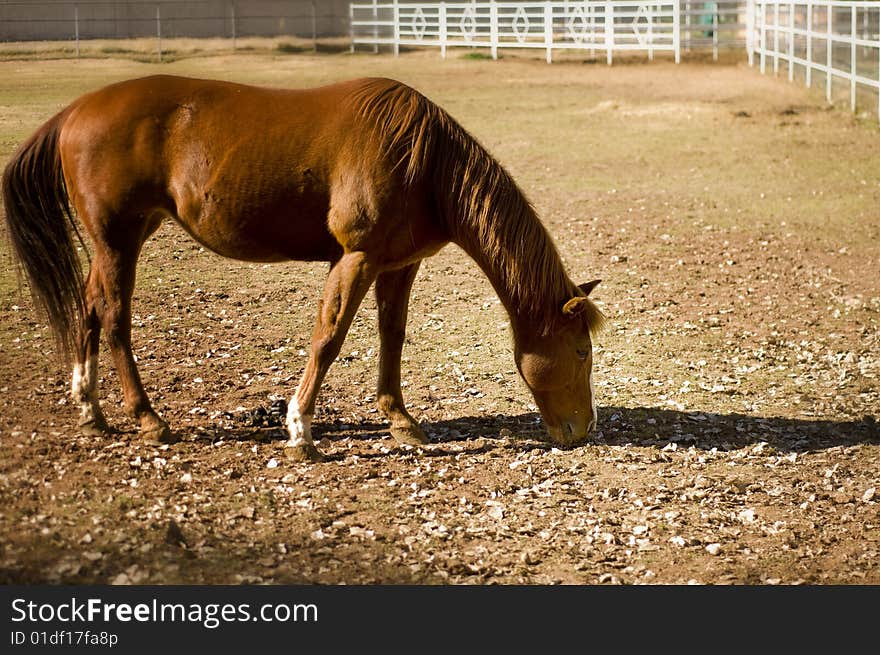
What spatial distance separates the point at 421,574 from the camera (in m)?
4.35

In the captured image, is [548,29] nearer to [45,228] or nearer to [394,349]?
[394,349]

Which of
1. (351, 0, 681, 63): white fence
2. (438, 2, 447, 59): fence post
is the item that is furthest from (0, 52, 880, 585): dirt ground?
(351, 0, 681, 63): white fence

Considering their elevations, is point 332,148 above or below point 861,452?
above

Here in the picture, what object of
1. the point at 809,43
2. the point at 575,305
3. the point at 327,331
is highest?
the point at 809,43

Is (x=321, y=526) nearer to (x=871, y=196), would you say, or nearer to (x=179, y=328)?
(x=179, y=328)

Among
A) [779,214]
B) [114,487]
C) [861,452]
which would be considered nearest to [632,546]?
[861,452]

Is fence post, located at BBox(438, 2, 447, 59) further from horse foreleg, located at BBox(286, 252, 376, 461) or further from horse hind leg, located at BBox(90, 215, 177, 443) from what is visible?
horse foreleg, located at BBox(286, 252, 376, 461)

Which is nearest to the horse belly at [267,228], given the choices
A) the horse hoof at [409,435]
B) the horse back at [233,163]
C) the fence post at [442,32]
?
the horse back at [233,163]

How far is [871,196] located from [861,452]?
7220 millimetres

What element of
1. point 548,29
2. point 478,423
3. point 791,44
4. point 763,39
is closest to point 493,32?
point 548,29

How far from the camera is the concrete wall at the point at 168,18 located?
8062mm

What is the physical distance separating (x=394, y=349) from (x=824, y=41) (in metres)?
16.3

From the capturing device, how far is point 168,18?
911cm

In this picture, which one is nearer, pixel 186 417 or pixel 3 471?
pixel 3 471
